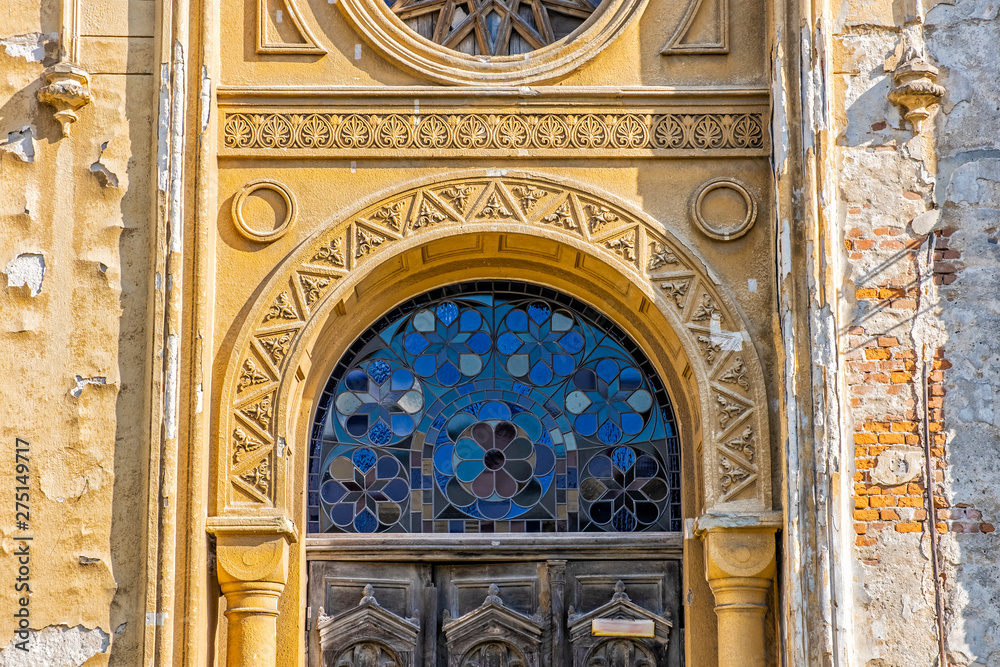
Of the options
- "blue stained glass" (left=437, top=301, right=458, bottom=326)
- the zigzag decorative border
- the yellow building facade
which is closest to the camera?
the yellow building facade

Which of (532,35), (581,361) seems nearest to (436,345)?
(581,361)

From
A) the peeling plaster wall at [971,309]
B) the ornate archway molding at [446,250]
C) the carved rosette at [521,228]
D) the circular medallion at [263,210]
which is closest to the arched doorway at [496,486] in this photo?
the ornate archway molding at [446,250]

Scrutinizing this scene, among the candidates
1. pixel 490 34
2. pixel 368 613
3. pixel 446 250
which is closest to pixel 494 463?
pixel 368 613

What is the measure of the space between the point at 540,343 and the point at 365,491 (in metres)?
1.44

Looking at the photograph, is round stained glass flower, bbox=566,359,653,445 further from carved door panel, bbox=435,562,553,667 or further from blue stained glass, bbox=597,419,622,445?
carved door panel, bbox=435,562,553,667

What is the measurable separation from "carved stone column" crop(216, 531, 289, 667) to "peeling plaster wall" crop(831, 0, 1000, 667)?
3.24 m

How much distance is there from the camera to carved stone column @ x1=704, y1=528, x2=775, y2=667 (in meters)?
7.84

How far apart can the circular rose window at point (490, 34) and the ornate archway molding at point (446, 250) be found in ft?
2.21

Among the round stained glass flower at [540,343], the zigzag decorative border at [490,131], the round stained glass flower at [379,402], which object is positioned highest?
the zigzag decorative border at [490,131]

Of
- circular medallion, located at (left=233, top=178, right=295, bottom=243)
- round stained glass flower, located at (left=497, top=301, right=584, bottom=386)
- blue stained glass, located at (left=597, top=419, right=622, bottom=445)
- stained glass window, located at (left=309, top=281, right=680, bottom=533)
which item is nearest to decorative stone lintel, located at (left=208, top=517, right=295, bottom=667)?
stained glass window, located at (left=309, top=281, right=680, bottom=533)

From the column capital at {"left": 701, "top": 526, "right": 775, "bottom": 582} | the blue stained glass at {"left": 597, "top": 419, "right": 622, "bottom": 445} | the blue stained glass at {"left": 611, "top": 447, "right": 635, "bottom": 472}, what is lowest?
the column capital at {"left": 701, "top": 526, "right": 775, "bottom": 582}

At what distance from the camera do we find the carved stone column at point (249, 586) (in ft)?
25.8

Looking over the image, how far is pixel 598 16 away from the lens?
8625 millimetres

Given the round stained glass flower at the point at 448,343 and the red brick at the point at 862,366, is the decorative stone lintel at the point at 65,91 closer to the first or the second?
the round stained glass flower at the point at 448,343
